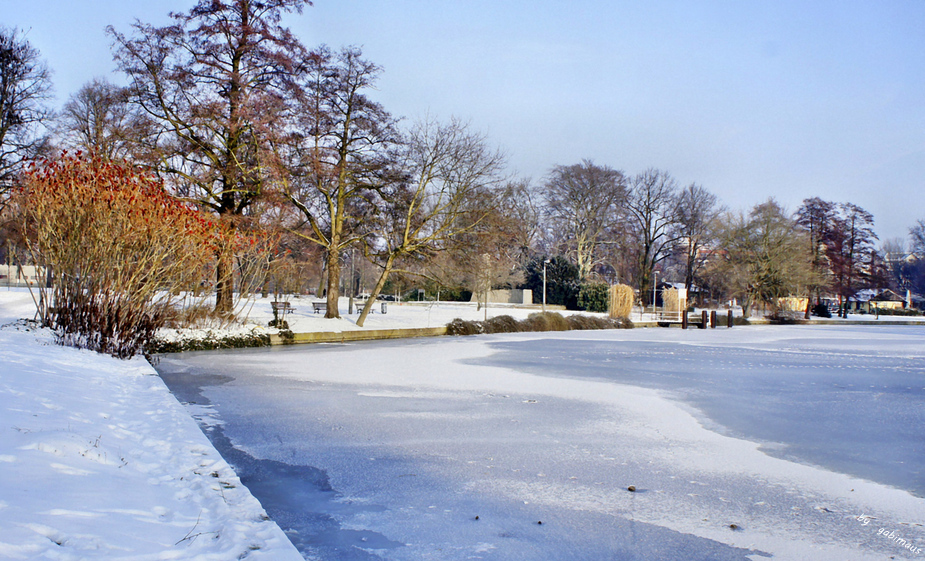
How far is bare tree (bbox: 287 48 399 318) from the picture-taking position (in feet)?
70.0

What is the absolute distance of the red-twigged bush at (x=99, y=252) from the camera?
34.1 feet

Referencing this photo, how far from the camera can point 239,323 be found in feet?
55.4

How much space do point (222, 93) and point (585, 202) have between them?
33.6 m

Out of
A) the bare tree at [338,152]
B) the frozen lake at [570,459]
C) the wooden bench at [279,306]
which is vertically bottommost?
the frozen lake at [570,459]

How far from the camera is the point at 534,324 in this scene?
1022 inches

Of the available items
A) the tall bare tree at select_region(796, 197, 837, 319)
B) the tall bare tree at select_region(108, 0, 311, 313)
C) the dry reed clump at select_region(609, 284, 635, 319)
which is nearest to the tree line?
the tall bare tree at select_region(108, 0, 311, 313)

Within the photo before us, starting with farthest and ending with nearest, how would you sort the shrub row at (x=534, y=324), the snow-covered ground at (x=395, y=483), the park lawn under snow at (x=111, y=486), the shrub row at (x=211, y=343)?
1. the shrub row at (x=534, y=324)
2. the shrub row at (x=211, y=343)
3. the snow-covered ground at (x=395, y=483)
4. the park lawn under snow at (x=111, y=486)

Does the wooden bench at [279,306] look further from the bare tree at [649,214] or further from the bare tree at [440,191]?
the bare tree at [649,214]

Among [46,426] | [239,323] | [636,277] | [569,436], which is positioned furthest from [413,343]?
[636,277]

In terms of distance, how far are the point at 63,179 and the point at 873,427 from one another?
517 inches

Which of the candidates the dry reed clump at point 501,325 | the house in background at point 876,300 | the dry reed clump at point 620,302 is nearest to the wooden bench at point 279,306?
the dry reed clump at point 501,325

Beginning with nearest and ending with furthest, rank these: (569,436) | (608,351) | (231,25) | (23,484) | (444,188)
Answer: (23,484), (569,436), (608,351), (231,25), (444,188)

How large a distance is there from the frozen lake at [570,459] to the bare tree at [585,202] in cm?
3791

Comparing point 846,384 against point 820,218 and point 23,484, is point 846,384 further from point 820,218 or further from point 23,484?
point 820,218
